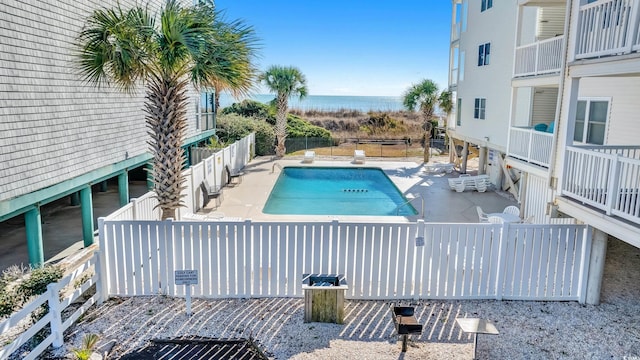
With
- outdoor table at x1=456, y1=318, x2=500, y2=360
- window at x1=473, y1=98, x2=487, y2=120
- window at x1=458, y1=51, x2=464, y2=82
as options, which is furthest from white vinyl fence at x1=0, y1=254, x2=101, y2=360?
window at x1=458, y1=51, x2=464, y2=82

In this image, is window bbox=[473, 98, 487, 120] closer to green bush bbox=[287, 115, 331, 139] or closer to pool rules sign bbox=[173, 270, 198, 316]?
pool rules sign bbox=[173, 270, 198, 316]

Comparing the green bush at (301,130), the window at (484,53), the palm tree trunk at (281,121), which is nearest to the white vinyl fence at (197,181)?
the palm tree trunk at (281,121)

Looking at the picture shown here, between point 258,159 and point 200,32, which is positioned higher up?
point 200,32

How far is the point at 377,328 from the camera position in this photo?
242 inches

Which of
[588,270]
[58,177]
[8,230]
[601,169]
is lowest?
[8,230]

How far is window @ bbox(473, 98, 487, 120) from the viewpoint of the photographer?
18953 millimetres

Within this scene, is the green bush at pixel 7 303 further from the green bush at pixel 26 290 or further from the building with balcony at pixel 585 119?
the building with balcony at pixel 585 119

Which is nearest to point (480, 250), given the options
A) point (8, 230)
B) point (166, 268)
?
point (166, 268)

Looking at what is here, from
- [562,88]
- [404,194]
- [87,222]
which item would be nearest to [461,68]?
[404,194]

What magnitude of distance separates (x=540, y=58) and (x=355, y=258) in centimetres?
863

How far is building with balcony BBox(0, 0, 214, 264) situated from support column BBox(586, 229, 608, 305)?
33.1 ft

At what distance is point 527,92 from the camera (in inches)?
595

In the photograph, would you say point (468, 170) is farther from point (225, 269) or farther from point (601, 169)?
point (225, 269)

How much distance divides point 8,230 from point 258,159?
15380 mm
